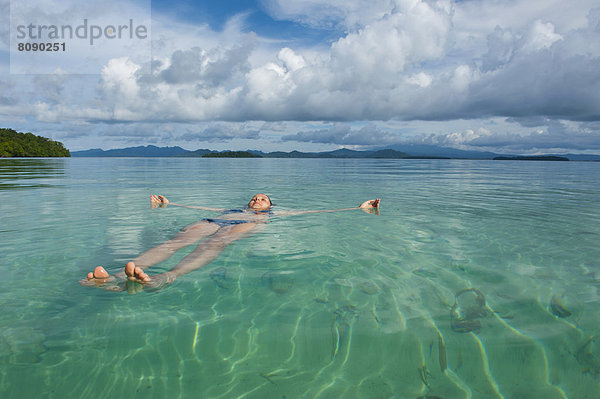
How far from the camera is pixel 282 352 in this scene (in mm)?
3682

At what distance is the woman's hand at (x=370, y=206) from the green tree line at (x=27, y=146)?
141 meters

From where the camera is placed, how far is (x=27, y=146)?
125 metres

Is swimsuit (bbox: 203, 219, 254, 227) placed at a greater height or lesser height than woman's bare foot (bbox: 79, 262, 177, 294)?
greater

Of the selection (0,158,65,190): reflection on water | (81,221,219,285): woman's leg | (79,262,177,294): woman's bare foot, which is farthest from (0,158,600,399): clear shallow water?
(0,158,65,190): reflection on water

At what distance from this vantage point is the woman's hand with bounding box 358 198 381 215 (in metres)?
11.8

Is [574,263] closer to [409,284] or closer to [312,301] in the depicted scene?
[409,284]

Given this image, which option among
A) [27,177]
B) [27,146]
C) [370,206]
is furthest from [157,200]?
[27,146]

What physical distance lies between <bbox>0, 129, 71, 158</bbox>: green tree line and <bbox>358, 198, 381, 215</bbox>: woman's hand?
141 metres

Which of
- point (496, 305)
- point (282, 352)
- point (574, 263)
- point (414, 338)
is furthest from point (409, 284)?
point (574, 263)

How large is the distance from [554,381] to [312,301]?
2851 mm

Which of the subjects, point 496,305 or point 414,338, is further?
point 496,305

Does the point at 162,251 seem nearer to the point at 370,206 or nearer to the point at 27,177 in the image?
the point at 370,206

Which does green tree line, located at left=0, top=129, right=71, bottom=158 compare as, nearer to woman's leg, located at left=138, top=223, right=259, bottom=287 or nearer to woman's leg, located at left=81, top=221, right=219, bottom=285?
woman's leg, located at left=81, top=221, right=219, bottom=285

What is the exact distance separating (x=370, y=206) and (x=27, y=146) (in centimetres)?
15655
